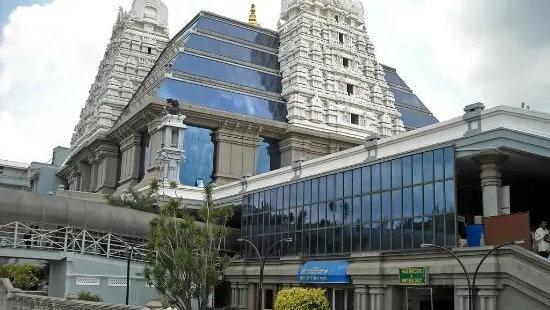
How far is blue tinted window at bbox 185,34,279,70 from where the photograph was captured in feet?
218

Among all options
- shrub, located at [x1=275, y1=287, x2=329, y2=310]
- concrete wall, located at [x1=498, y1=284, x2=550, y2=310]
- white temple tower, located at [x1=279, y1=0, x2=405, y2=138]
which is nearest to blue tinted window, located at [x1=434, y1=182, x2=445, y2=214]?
concrete wall, located at [x1=498, y1=284, x2=550, y2=310]

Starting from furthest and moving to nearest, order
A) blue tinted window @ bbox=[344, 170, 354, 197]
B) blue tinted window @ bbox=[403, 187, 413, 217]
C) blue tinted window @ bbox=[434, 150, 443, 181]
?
blue tinted window @ bbox=[344, 170, 354, 197]
blue tinted window @ bbox=[403, 187, 413, 217]
blue tinted window @ bbox=[434, 150, 443, 181]

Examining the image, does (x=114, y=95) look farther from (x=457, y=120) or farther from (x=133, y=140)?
(x=457, y=120)

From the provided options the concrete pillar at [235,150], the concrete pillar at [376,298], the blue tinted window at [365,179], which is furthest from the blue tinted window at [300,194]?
the concrete pillar at [235,150]

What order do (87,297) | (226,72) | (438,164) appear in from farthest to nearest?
(226,72) < (87,297) < (438,164)

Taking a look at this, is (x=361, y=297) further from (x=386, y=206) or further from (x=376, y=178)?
(x=376, y=178)

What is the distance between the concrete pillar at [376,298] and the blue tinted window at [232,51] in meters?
39.6

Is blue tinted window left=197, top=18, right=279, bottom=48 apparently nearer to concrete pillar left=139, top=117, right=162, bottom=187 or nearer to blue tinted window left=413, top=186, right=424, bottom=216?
concrete pillar left=139, top=117, right=162, bottom=187

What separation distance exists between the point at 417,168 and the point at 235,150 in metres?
31.6

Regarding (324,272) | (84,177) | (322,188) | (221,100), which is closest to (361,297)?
(324,272)

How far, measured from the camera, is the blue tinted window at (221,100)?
6028 cm

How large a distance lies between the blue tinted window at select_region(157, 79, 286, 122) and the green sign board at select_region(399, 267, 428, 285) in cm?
3406

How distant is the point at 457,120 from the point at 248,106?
3500 centimetres

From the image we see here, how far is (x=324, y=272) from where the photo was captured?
3628 centimetres
